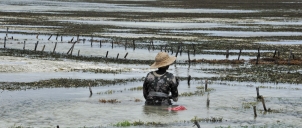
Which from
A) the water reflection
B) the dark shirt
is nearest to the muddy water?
the water reflection

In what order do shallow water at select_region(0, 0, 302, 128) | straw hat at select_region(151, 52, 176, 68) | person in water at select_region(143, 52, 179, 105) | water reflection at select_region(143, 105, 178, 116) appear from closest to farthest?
straw hat at select_region(151, 52, 176, 68) < person in water at select_region(143, 52, 179, 105) < shallow water at select_region(0, 0, 302, 128) < water reflection at select_region(143, 105, 178, 116)

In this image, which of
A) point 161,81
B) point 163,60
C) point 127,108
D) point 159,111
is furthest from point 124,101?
point 163,60

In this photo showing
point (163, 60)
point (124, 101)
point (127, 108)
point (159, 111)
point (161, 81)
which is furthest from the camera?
point (124, 101)

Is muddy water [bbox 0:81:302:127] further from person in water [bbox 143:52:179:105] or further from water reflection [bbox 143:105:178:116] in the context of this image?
person in water [bbox 143:52:179:105]

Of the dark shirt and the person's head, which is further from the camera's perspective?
the dark shirt

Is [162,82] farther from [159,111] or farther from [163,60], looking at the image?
[159,111]

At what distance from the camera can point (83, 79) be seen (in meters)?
26.2

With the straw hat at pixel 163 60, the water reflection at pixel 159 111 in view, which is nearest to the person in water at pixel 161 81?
the straw hat at pixel 163 60

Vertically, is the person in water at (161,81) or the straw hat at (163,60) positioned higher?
the straw hat at (163,60)

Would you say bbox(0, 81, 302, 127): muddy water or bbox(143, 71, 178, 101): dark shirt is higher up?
bbox(143, 71, 178, 101): dark shirt

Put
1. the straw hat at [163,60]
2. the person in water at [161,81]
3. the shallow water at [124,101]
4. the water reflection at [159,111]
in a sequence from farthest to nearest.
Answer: the water reflection at [159,111] → the shallow water at [124,101] → the person in water at [161,81] → the straw hat at [163,60]

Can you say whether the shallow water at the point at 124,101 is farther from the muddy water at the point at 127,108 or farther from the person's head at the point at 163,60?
the person's head at the point at 163,60

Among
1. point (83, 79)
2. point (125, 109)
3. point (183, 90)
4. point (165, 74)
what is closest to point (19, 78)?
point (83, 79)

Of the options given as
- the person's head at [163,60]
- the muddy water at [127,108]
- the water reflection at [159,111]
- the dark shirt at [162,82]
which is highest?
the person's head at [163,60]
